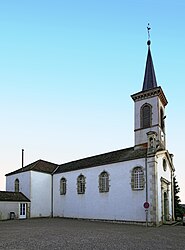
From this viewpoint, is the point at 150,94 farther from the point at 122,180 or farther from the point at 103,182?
the point at 103,182

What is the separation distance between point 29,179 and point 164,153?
15.1 meters

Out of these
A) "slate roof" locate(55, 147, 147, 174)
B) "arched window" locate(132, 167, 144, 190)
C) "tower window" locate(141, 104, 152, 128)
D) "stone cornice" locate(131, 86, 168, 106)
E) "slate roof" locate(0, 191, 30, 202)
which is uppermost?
"stone cornice" locate(131, 86, 168, 106)

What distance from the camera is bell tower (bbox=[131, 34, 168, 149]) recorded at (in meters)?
27.0

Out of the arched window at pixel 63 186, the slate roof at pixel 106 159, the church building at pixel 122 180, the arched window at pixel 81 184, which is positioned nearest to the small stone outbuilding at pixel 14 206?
the church building at pixel 122 180

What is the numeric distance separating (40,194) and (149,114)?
593 inches

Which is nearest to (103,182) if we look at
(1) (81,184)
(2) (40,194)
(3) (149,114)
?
(1) (81,184)

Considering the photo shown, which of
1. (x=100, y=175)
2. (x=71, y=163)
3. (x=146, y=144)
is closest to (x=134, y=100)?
(x=146, y=144)

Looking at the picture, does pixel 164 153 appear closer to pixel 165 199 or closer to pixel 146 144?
pixel 146 144

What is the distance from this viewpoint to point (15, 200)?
98.7ft

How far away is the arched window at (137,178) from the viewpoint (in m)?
23.9

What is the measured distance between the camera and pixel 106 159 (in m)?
28.2

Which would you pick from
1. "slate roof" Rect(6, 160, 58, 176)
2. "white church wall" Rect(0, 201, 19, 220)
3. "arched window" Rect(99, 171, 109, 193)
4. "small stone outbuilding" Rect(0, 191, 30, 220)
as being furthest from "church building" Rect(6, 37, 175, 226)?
"white church wall" Rect(0, 201, 19, 220)

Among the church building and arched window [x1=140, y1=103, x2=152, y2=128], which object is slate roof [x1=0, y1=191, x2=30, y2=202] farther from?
arched window [x1=140, y1=103, x2=152, y2=128]

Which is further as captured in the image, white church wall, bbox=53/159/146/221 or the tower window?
the tower window
